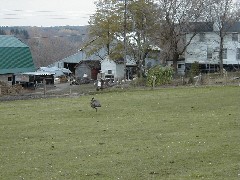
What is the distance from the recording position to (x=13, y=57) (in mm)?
53375

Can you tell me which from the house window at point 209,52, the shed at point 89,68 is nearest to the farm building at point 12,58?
the shed at point 89,68

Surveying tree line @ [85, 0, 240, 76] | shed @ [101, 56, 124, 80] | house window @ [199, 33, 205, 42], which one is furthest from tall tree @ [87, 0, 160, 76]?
house window @ [199, 33, 205, 42]

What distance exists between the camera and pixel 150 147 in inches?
630

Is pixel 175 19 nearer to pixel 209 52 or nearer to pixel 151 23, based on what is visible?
pixel 151 23

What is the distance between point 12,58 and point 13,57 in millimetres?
213

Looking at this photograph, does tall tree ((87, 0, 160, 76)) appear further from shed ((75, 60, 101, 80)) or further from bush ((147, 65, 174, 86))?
shed ((75, 60, 101, 80))

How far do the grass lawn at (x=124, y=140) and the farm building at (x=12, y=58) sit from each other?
71.2 ft

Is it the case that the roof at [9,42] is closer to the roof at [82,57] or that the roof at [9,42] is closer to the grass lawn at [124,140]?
the roof at [82,57]

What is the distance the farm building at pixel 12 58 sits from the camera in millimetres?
51844

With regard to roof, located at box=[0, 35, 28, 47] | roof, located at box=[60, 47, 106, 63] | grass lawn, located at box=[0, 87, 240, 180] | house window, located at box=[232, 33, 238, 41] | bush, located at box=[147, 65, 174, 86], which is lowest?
grass lawn, located at box=[0, 87, 240, 180]

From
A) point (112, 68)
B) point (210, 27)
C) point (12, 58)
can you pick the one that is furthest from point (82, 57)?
point (210, 27)

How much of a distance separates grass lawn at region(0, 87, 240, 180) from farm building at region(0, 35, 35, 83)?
21712 mm

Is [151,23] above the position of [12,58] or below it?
above

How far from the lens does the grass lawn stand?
13.0m
